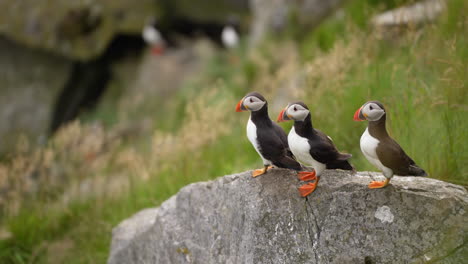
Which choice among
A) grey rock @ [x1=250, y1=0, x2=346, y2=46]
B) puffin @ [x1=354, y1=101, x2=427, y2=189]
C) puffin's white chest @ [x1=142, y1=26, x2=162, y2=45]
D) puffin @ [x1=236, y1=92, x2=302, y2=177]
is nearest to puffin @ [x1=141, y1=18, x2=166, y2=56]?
puffin's white chest @ [x1=142, y1=26, x2=162, y2=45]

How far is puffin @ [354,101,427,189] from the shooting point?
207 cm

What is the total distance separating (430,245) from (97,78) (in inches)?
312

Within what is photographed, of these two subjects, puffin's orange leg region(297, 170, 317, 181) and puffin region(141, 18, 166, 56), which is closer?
puffin's orange leg region(297, 170, 317, 181)

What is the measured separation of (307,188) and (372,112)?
1.62 ft

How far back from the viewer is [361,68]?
3.78m

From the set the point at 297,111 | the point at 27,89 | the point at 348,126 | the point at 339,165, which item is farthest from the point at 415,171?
the point at 27,89

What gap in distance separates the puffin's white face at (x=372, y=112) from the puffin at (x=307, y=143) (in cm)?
22

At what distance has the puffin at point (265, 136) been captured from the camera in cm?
232

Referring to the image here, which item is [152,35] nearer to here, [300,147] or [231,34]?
[231,34]

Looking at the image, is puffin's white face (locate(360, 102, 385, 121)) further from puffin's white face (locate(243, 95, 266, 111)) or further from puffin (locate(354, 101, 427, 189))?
puffin's white face (locate(243, 95, 266, 111))

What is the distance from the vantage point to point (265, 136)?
2338mm

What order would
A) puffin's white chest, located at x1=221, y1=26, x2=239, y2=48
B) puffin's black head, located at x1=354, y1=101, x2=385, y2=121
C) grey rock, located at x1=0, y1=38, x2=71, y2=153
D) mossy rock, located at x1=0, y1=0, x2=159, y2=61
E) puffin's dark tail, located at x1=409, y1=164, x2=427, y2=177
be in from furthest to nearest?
puffin's white chest, located at x1=221, y1=26, x2=239, y2=48
grey rock, located at x1=0, y1=38, x2=71, y2=153
mossy rock, located at x1=0, y1=0, x2=159, y2=61
puffin's dark tail, located at x1=409, y1=164, x2=427, y2=177
puffin's black head, located at x1=354, y1=101, x2=385, y2=121

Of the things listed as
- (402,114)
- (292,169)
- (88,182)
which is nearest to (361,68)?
(402,114)

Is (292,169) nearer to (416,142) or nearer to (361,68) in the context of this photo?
(416,142)
